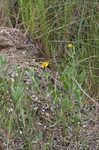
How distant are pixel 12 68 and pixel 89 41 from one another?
817 millimetres

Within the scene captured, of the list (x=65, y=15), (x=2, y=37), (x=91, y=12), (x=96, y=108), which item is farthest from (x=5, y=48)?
(x=96, y=108)

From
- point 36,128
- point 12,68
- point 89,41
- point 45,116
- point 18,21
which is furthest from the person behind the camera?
point 18,21

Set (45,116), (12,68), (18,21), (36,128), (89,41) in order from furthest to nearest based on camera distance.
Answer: (18,21) → (89,41) → (12,68) → (45,116) → (36,128)

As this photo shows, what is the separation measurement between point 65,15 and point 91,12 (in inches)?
10.2

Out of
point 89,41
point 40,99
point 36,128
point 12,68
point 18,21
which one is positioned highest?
point 18,21

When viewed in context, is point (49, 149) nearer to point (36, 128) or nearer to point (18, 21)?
point (36, 128)

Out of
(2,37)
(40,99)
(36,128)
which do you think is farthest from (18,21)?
(36,128)

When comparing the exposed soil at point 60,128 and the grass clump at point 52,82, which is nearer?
the grass clump at point 52,82

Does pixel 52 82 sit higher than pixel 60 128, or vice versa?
pixel 52 82

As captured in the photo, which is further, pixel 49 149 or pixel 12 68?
pixel 12 68

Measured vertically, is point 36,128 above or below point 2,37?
below

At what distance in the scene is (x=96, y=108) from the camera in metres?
2.59

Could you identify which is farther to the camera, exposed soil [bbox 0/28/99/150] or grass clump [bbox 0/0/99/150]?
exposed soil [bbox 0/28/99/150]

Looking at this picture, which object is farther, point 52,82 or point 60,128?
point 52,82
